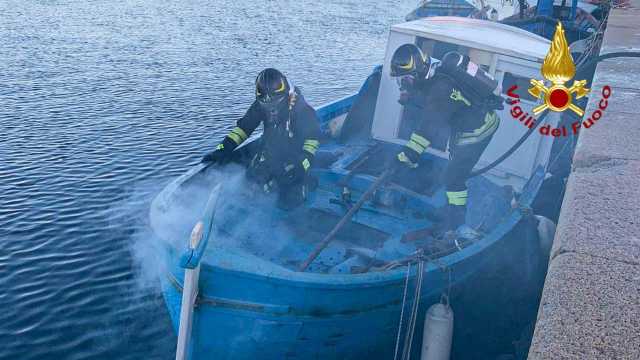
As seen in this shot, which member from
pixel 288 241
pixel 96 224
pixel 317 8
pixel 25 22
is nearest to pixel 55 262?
pixel 96 224

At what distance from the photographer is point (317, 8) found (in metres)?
40.4

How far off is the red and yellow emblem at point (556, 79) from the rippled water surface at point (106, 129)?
5.74m

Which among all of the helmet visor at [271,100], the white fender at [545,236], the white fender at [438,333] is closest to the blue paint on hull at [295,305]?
the white fender at [438,333]

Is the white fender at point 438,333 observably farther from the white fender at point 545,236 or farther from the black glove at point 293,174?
the white fender at point 545,236

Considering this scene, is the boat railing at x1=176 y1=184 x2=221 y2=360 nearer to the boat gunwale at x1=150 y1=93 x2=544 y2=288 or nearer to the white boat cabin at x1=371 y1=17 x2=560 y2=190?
the boat gunwale at x1=150 y1=93 x2=544 y2=288

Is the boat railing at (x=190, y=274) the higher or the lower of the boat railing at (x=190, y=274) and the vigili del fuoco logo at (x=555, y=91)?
the lower

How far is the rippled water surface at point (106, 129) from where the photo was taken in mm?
7508

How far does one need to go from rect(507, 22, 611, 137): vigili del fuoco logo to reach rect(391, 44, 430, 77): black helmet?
1.32m

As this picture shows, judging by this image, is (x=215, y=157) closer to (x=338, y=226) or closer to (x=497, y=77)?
(x=338, y=226)

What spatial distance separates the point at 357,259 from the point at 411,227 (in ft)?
4.00

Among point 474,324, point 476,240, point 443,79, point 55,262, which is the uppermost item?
point 443,79

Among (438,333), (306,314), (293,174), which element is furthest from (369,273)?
(293,174)

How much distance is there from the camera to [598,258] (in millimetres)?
2844

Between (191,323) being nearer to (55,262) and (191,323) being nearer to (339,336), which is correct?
(339,336)
